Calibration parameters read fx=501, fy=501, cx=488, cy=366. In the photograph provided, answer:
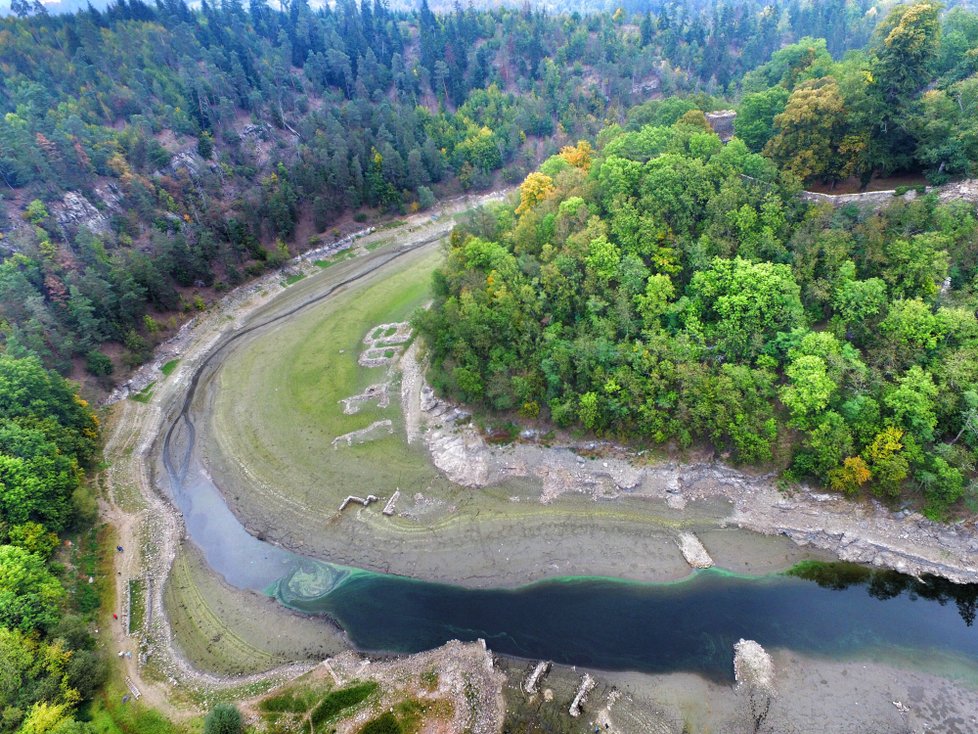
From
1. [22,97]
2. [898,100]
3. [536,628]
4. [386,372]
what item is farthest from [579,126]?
[536,628]

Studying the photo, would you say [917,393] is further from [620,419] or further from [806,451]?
[620,419]

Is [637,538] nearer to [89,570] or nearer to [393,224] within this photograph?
[89,570]

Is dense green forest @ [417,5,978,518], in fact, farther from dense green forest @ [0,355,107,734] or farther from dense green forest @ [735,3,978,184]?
dense green forest @ [0,355,107,734]

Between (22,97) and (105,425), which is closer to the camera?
(105,425)

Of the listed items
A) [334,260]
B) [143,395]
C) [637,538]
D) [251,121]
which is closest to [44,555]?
[143,395]

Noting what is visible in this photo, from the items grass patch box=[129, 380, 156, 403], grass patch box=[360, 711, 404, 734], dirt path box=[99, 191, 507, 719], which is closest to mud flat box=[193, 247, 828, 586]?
dirt path box=[99, 191, 507, 719]

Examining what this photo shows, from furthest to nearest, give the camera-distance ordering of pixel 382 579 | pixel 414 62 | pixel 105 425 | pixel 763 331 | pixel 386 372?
pixel 414 62 → pixel 386 372 → pixel 105 425 → pixel 763 331 → pixel 382 579

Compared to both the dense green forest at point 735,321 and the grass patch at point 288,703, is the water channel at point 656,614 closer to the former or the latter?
the grass patch at point 288,703
